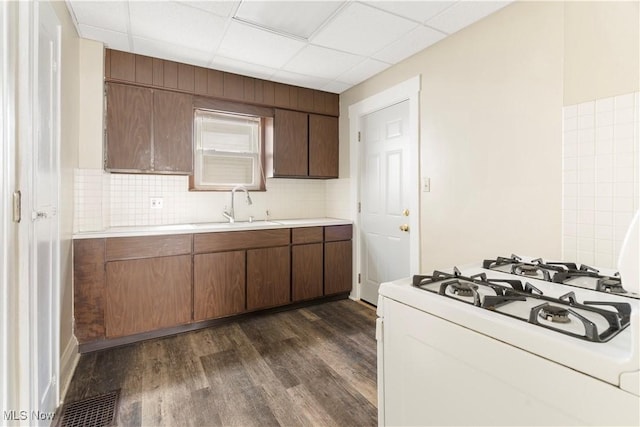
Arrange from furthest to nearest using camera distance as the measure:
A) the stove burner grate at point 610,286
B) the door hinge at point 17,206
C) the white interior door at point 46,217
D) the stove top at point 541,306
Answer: the white interior door at point 46,217 < the door hinge at point 17,206 < the stove burner grate at point 610,286 < the stove top at point 541,306

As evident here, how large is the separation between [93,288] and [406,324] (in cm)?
238

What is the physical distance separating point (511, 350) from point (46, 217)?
1.98 m

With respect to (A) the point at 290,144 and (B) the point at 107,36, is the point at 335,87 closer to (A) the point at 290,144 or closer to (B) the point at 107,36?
(A) the point at 290,144

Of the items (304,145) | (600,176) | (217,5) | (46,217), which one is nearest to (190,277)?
(46,217)

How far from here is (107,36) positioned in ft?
7.84

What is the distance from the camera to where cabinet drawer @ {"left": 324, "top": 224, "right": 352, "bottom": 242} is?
3404 millimetres

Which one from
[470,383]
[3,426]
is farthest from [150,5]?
[470,383]

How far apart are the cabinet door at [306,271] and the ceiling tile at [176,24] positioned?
196 centimetres

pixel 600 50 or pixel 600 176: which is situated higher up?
pixel 600 50

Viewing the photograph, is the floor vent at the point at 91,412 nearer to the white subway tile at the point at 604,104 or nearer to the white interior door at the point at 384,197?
the white interior door at the point at 384,197

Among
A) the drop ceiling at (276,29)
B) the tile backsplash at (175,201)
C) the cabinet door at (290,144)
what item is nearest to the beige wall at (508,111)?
the drop ceiling at (276,29)

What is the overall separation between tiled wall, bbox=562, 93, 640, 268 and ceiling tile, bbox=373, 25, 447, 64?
1127 mm

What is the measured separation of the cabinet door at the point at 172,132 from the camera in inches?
109

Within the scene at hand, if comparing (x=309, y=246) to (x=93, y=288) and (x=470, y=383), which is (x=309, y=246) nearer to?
(x=93, y=288)
